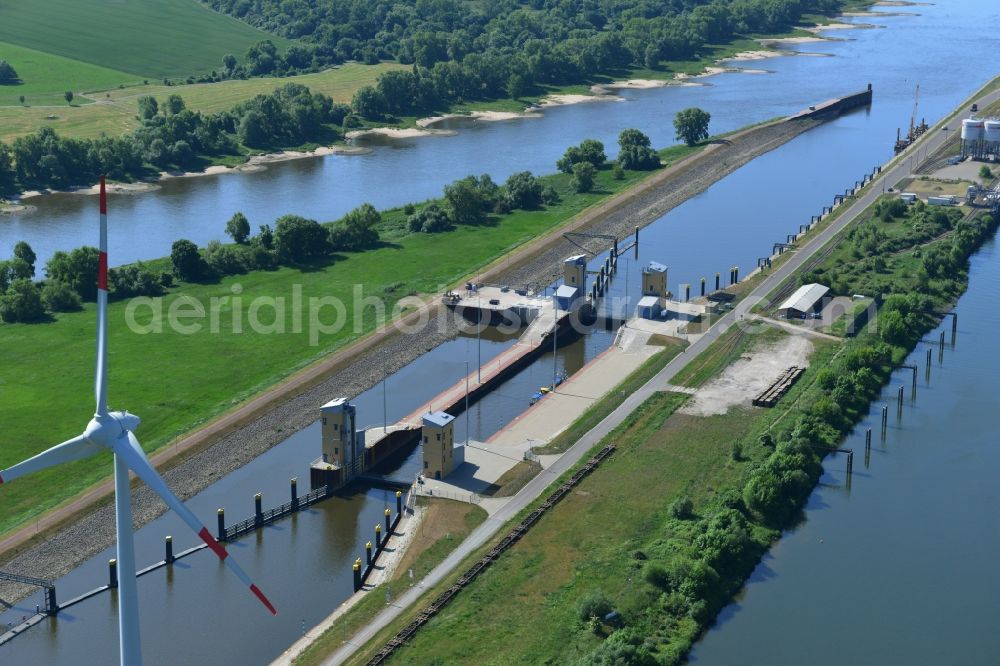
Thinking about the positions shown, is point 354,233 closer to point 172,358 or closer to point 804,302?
point 172,358

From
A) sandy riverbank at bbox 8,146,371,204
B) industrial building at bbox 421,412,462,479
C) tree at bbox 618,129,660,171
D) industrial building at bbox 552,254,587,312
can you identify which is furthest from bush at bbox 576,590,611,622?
sandy riverbank at bbox 8,146,371,204

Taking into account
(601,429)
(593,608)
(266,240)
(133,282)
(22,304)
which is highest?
(266,240)

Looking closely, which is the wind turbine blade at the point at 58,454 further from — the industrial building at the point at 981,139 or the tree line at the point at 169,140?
the industrial building at the point at 981,139

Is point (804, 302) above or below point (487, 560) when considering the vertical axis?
above

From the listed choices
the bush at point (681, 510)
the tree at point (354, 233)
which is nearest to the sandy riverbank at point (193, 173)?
the tree at point (354, 233)

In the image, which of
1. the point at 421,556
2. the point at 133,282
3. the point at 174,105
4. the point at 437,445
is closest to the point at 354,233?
the point at 133,282

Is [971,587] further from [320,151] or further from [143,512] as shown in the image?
[320,151]

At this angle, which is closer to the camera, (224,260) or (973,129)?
(224,260)
